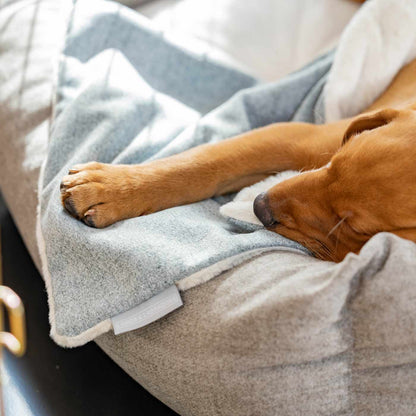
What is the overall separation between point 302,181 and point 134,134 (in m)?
0.63

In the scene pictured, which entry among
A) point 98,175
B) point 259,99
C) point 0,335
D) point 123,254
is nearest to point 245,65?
point 259,99

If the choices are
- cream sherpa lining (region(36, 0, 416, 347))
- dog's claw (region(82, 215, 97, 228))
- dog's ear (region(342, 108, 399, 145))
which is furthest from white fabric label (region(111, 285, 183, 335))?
cream sherpa lining (region(36, 0, 416, 347))

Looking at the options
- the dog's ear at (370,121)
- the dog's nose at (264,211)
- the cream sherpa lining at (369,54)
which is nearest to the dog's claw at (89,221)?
the dog's nose at (264,211)

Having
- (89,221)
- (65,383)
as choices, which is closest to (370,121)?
(89,221)

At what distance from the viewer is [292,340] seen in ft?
3.94

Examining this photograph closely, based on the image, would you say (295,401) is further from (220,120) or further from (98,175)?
(220,120)

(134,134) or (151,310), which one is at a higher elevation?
(134,134)

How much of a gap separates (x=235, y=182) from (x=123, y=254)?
54 cm

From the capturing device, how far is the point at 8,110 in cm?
206

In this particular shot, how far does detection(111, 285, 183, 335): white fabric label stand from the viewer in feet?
4.52

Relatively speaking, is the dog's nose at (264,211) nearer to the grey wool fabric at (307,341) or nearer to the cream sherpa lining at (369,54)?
the grey wool fabric at (307,341)

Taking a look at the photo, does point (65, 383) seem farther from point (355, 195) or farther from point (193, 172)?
point (355, 195)

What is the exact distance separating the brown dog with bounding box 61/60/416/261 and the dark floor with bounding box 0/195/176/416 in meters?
0.47

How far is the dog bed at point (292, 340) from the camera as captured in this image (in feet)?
3.91
